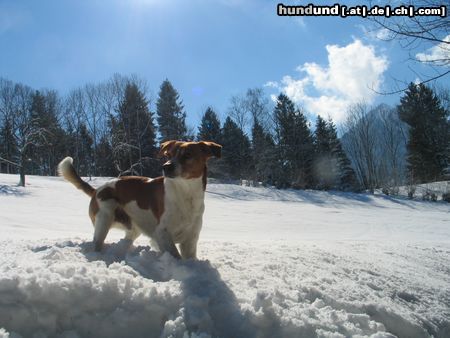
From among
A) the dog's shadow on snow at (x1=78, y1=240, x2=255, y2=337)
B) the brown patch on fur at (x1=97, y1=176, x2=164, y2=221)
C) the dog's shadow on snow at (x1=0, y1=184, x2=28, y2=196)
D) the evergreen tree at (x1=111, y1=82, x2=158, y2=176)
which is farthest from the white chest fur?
the evergreen tree at (x1=111, y1=82, x2=158, y2=176)

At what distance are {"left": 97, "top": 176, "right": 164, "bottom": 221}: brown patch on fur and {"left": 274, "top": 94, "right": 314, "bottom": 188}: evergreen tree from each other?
1498 inches

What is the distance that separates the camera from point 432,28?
4848 millimetres

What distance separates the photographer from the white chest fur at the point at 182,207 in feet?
12.5

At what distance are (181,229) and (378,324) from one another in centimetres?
208

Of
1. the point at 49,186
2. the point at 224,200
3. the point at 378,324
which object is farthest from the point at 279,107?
the point at 378,324

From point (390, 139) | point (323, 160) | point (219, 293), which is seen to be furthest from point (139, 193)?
point (390, 139)

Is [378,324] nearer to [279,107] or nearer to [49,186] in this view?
[49,186]

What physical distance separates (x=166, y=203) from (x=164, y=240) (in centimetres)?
40

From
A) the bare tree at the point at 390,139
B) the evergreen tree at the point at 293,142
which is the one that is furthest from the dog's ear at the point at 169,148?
the bare tree at the point at 390,139

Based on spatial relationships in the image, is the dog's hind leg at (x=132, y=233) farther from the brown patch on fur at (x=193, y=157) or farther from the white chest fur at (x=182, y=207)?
the brown patch on fur at (x=193, y=157)

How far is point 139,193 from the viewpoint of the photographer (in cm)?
423

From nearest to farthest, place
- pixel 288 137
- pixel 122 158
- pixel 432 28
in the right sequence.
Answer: pixel 432 28 < pixel 122 158 < pixel 288 137

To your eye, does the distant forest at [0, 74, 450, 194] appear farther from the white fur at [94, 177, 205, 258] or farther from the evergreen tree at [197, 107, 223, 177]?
the white fur at [94, 177, 205, 258]

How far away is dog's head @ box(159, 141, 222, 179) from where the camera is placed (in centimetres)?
380
